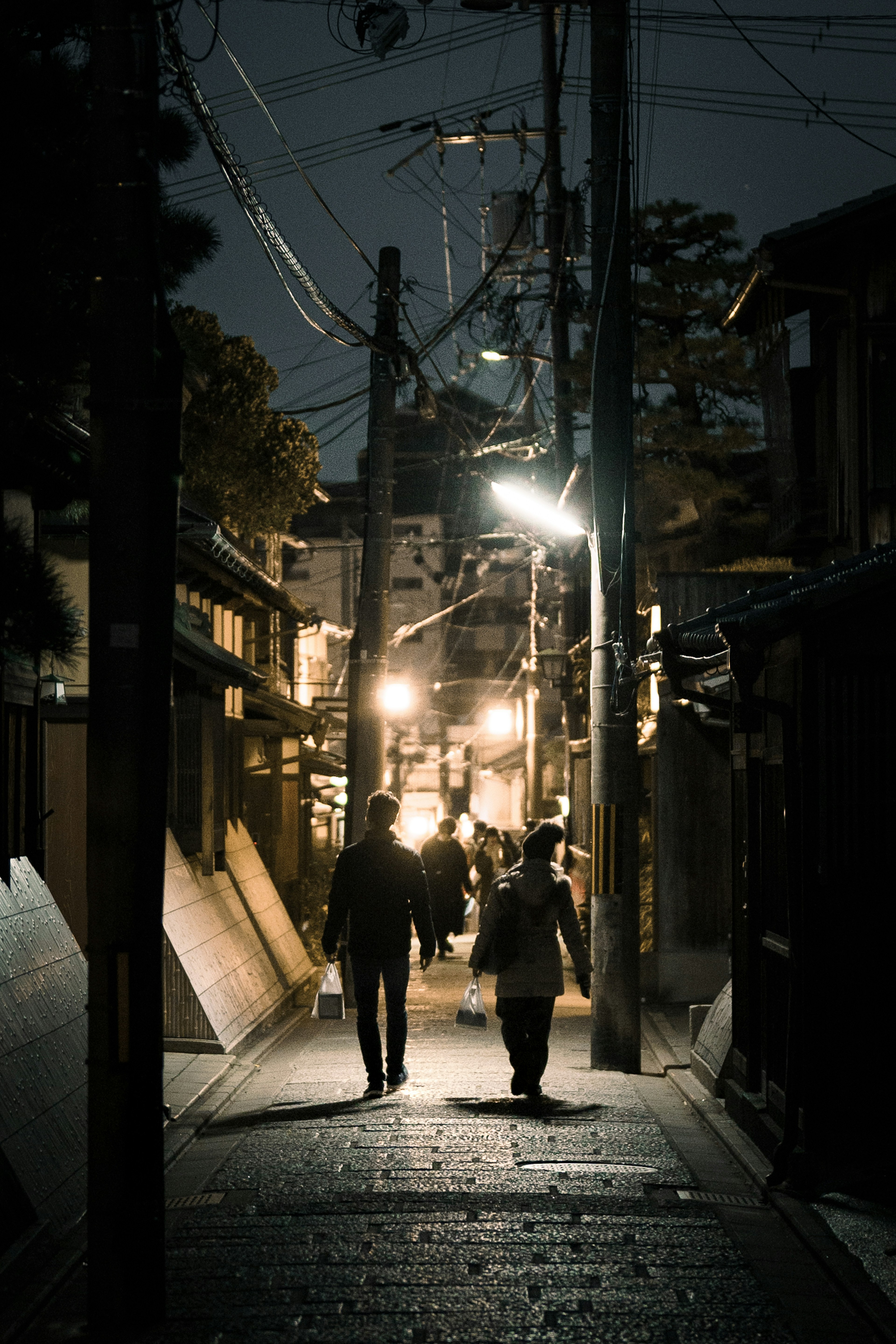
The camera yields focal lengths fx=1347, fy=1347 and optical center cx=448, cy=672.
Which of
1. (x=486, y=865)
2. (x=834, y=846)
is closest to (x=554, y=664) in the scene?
(x=486, y=865)

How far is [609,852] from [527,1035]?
2.45m

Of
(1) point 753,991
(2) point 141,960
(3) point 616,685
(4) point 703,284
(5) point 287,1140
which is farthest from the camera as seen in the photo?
(4) point 703,284

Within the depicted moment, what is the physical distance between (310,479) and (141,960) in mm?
20161

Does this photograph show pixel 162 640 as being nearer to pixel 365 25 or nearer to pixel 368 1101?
pixel 368 1101

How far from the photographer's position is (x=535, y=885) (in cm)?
1084

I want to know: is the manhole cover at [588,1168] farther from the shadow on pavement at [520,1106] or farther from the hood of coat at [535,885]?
the hood of coat at [535,885]

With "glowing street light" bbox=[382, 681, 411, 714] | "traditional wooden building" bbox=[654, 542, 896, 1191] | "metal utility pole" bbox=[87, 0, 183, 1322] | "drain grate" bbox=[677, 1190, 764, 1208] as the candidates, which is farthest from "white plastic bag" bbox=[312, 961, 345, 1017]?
"glowing street light" bbox=[382, 681, 411, 714]

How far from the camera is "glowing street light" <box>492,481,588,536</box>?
1521 centimetres

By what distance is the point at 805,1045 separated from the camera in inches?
323

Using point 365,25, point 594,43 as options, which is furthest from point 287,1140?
point 594,43

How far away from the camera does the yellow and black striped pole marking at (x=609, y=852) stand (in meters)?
12.5

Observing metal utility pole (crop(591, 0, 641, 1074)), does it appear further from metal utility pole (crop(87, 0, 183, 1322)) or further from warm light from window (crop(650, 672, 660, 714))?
metal utility pole (crop(87, 0, 183, 1322))

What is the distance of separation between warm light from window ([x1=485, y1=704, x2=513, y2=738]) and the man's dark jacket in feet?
149

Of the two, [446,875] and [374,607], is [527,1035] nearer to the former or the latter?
[374,607]
